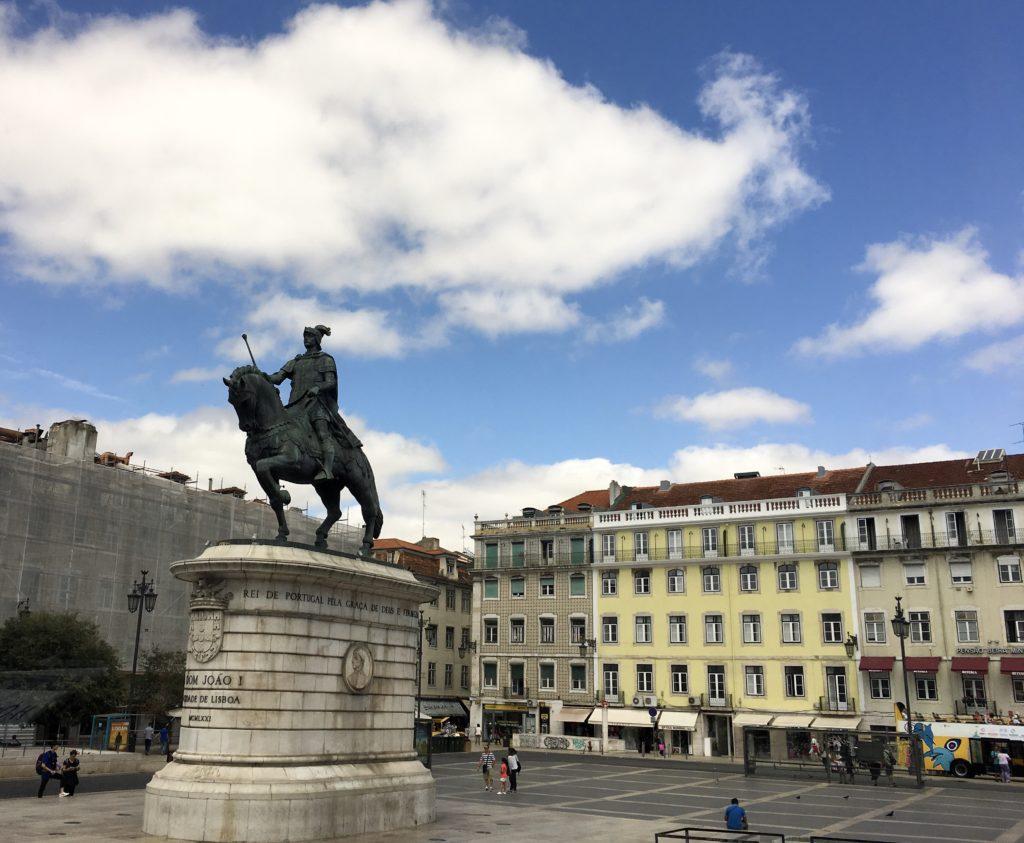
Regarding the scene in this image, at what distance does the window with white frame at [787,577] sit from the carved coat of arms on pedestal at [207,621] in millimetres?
41992

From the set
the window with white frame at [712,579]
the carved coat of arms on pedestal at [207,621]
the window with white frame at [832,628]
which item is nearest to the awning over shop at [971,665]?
the window with white frame at [832,628]

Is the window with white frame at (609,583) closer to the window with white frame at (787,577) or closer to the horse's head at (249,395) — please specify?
the window with white frame at (787,577)

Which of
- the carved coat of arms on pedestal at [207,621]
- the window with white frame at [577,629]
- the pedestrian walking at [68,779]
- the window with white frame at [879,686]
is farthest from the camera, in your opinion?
the window with white frame at [577,629]

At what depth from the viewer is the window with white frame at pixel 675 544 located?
58.3 m

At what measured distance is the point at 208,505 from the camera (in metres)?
58.7

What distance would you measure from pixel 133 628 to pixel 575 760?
2595 centimetres

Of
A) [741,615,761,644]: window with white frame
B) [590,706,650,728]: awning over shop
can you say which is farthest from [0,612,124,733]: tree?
[741,615,761,644]: window with white frame

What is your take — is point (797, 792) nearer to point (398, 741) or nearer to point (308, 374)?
point (398, 741)

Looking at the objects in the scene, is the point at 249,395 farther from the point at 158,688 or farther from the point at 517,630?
the point at 517,630

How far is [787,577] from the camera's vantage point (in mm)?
54812

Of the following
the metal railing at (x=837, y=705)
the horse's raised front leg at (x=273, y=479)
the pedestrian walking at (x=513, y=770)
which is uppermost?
the horse's raised front leg at (x=273, y=479)

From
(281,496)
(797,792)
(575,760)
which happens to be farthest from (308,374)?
(575,760)

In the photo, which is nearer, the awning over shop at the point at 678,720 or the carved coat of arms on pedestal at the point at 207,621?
the carved coat of arms on pedestal at the point at 207,621

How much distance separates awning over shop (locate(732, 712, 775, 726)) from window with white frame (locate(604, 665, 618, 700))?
7668 millimetres
